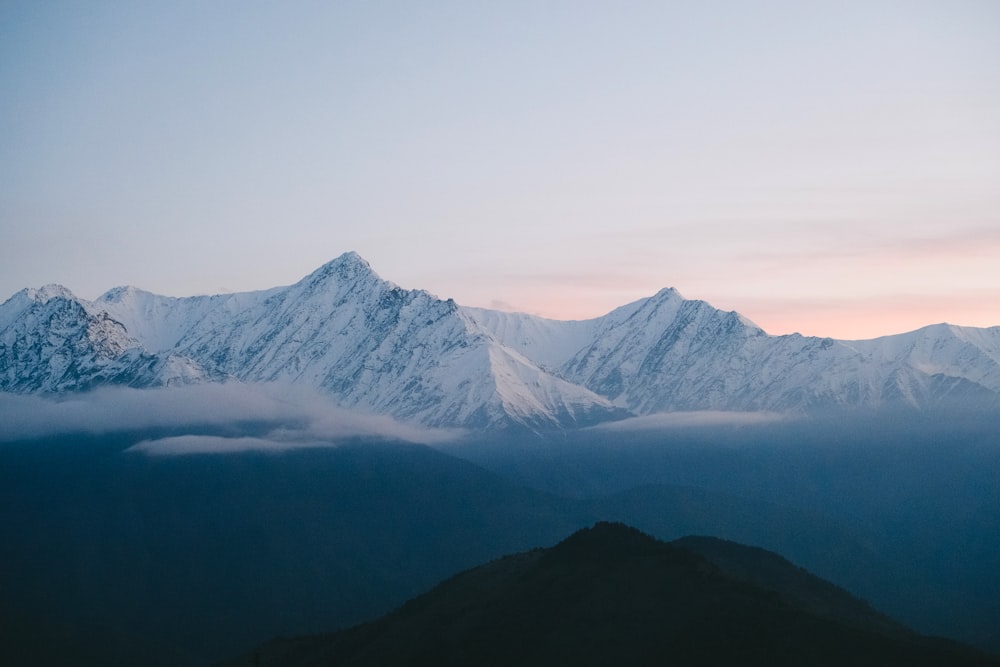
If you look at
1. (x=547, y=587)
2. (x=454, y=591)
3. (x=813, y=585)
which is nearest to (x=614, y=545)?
(x=547, y=587)

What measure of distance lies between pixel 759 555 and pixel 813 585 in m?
12.0

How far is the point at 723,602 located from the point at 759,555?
58.6 m

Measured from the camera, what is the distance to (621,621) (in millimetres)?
130625

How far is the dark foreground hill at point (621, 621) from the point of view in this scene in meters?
117

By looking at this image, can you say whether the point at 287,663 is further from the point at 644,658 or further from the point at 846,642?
the point at 846,642

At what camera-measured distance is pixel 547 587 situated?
144500mm

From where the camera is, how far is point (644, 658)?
121000 mm

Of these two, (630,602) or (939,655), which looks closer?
(939,655)

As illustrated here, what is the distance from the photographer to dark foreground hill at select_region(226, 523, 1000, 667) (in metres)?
117

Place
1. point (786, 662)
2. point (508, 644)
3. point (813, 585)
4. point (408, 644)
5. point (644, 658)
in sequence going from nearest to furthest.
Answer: point (786, 662)
point (644, 658)
point (508, 644)
point (408, 644)
point (813, 585)

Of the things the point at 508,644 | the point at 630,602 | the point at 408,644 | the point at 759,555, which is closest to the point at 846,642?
the point at 630,602

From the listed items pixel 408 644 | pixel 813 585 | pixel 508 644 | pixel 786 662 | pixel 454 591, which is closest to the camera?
pixel 786 662

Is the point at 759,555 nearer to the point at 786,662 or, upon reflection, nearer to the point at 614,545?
the point at 614,545

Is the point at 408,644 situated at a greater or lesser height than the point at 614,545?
lesser
